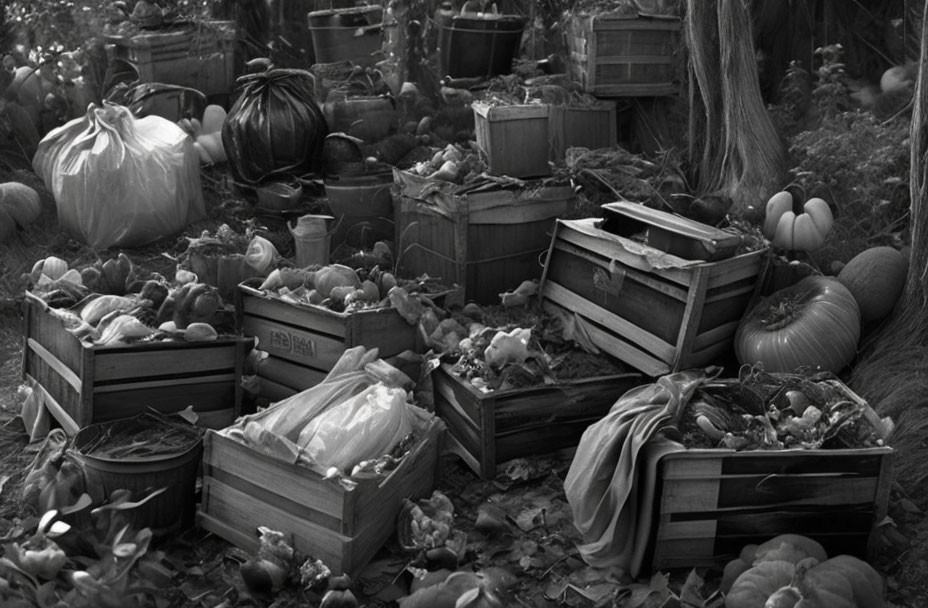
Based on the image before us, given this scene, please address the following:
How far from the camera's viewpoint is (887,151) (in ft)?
19.8

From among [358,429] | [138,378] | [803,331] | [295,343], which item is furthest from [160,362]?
[803,331]

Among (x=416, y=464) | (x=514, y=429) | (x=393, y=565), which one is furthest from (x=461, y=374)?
(x=393, y=565)

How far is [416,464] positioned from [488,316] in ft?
5.71

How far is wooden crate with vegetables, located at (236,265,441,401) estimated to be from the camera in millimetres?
4922

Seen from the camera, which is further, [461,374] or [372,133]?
[372,133]

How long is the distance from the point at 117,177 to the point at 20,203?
0.86 meters

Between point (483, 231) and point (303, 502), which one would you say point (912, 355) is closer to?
point (483, 231)

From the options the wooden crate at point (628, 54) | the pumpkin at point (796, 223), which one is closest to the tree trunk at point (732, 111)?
the pumpkin at point (796, 223)

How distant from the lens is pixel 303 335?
5020 millimetres

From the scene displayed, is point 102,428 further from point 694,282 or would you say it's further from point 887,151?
point 887,151

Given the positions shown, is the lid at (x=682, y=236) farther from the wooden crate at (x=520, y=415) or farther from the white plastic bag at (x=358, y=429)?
the white plastic bag at (x=358, y=429)

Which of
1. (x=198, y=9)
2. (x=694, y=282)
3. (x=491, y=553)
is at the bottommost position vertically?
(x=491, y=553)

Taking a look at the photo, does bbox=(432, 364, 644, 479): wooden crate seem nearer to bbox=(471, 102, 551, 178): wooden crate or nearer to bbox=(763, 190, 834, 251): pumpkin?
bbox=(763, 190, 834, 251): pumpkin

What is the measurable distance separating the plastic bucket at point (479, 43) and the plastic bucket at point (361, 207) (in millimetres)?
1990
